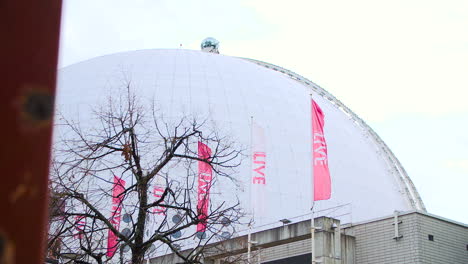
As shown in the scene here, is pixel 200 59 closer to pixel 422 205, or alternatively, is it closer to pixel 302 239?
pixel 422 205

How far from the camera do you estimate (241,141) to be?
3753 centimetres

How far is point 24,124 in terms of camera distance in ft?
3.72

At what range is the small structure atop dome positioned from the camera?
204 feet

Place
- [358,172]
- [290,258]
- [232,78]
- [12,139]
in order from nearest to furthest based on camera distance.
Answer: [12,139] → [290,258] → [358,172] → [232,78]

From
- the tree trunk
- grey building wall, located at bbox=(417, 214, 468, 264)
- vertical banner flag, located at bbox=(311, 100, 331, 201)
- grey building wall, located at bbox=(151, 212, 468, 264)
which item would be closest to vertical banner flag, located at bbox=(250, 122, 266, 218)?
vertical banner flag, located at bbox=(311, 100, 331, 201)

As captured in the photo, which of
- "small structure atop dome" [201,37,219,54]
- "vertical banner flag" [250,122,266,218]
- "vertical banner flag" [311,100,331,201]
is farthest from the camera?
"small structure atop dome" [201,37,219,54]

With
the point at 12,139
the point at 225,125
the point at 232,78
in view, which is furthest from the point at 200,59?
the point at 12,139

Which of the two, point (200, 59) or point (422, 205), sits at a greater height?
Result: point (200, 59)

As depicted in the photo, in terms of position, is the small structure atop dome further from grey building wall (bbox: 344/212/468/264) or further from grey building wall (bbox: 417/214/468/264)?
grey building wall (bbox: 417/214/468/264)

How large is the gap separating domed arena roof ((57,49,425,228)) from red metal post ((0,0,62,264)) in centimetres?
3300

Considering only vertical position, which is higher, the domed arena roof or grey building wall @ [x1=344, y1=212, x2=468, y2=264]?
the domed arena roof

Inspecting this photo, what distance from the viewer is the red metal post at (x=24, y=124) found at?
1088 millimetres

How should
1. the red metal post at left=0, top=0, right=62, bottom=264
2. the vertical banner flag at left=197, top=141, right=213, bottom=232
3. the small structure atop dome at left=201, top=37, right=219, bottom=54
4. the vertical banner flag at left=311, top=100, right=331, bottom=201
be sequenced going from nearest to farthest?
the red metal post at left=0, top=0, right=62, bottom=264, the vertical banner flag at left=197, top=141, right=213, bottom=232, the vertical banner flag at left=311, top=100, right=331, bottom=201, the small structure atop dome at left=201, top=37, right=219, bottom=54

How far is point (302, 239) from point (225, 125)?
1646 cm
